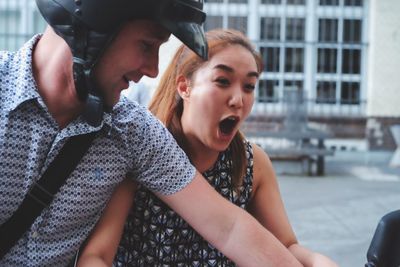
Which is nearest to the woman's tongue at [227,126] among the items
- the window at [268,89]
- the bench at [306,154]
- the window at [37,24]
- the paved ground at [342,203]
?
the paved ground at [342,203]

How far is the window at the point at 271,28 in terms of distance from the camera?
1112cm

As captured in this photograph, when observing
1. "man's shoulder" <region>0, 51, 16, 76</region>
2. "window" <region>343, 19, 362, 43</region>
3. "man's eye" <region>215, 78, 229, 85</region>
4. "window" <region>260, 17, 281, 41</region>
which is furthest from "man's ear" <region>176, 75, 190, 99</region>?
"window" <region>343, 19, 362, 43</region>

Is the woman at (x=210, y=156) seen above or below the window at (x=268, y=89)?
above

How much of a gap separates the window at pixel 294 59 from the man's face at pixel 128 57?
9.69m

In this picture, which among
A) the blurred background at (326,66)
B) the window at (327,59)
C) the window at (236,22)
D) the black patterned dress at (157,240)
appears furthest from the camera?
the window at (327,59)

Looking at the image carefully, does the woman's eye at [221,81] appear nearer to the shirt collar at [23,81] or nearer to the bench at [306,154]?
the shirt collar at [23,81]

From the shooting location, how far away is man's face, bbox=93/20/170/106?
1464 mm

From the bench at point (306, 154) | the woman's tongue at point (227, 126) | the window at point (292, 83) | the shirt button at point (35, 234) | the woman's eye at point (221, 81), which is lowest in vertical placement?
the bench at point (306, 154)

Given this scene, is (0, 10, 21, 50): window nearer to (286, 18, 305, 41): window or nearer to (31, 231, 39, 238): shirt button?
(286, 18, 305, 41): window

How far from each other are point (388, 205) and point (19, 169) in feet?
19.1

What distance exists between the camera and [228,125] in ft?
6.30

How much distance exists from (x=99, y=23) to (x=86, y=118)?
222 millimetres

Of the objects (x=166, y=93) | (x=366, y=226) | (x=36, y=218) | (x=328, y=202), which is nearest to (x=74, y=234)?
(x=36, y=218)

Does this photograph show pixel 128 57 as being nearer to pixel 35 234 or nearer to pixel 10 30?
pixel 35 234
